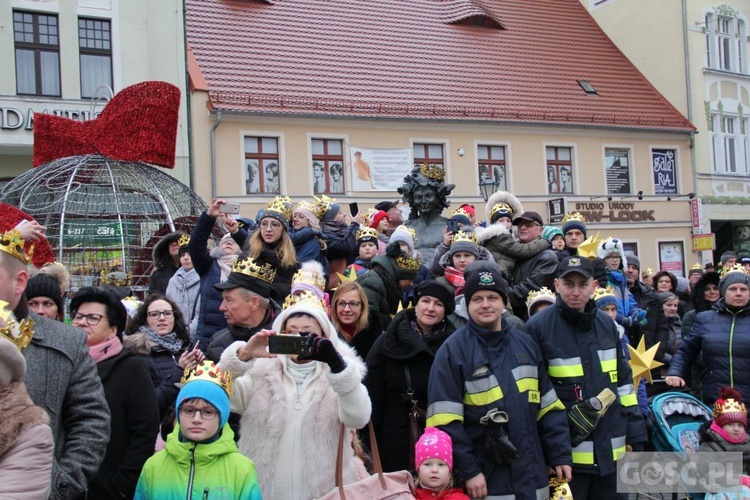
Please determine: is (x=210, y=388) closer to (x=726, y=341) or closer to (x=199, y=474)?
(x=199, y=474)

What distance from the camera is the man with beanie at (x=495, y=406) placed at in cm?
432

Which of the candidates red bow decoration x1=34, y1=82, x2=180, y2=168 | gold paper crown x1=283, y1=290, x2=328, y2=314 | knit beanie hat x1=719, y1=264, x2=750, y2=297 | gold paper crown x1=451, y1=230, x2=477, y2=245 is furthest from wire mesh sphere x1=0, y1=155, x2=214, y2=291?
knit beanie hat x1=719, y1=264, x2=750, y2=297

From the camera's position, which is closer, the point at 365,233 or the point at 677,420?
the point at 677,420

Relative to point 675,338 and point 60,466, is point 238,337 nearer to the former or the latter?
point 60,466

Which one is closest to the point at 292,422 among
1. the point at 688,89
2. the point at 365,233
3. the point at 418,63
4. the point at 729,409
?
the point at 729,409

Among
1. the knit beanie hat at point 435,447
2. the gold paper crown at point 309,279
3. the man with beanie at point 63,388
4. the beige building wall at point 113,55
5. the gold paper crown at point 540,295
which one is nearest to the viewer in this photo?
the man with beanie at point 63,388

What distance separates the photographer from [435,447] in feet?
13.9

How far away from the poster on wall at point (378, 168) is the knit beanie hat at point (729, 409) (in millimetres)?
16011

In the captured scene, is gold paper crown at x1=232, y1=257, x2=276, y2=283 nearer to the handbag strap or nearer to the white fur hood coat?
the white fur hood coat

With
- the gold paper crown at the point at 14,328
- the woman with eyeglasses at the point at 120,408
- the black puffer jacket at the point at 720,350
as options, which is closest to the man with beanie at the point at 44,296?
the woman with eyeglasses at the point at 120,408

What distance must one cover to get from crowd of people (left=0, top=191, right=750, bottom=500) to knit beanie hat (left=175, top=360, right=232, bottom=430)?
0.01 metres

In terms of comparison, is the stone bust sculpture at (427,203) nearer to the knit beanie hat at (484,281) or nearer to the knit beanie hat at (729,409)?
the knit beanie hat at (729,409)

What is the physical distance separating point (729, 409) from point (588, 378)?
188cm

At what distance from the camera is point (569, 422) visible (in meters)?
4.80
